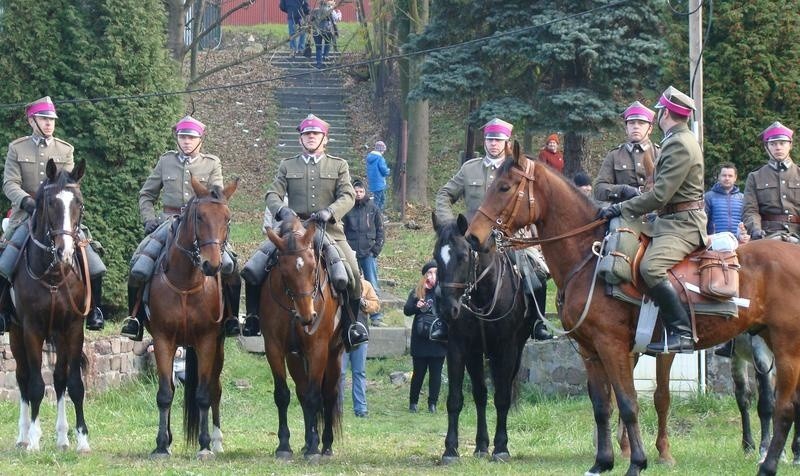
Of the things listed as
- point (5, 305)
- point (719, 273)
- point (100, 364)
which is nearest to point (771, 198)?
point (719, 273)

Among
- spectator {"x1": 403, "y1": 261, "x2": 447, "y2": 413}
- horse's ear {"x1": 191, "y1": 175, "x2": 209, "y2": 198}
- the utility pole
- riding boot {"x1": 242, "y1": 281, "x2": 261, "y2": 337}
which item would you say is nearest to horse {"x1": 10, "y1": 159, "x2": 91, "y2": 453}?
horse's ear {"x1": 191, "y1": 175, "x2": 209, "y2": 198}

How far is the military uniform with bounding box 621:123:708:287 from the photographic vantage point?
431 inches

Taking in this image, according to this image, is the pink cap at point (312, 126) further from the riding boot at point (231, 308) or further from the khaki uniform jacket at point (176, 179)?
the riding boot at point (231, 308)

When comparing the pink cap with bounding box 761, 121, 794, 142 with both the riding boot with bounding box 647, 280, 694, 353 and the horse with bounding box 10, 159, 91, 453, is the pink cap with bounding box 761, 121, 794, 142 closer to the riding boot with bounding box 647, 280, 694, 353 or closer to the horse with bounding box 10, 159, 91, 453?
the riding boot with bounding box 647, 280, 694, 353

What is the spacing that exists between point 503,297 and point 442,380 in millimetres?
6830

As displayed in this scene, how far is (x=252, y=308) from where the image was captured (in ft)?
43.0

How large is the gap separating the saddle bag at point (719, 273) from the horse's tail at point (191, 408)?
506 cm

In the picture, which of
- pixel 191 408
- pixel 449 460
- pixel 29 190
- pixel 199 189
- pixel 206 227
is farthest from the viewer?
pixel 29 190

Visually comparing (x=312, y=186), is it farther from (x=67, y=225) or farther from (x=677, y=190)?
(x=677, y=190)

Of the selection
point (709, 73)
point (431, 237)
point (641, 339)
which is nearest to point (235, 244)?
point (431, 237)

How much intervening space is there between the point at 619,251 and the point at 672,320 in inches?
28.3

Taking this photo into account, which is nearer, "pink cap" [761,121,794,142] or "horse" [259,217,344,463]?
"horse" [259,217,344,463]

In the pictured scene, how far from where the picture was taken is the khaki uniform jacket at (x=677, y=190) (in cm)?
1102

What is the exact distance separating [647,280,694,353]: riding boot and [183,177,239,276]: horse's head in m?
3.80
